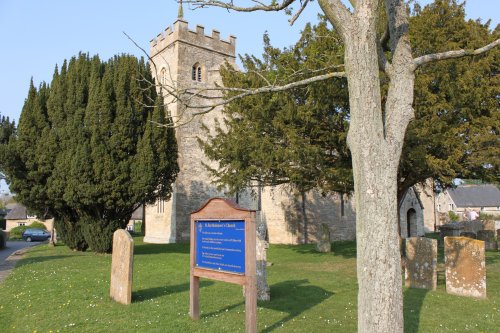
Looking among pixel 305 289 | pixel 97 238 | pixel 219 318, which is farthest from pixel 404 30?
pixel 97 238

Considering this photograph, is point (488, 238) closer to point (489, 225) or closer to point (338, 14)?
point (489, 225)

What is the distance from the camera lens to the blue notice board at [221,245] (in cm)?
601

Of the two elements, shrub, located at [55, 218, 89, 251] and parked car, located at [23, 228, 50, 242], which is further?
parked car, located at [23, 228, 50, 242]

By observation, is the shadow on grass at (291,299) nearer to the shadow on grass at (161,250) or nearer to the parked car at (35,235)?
the shadow on grass at (161,250)

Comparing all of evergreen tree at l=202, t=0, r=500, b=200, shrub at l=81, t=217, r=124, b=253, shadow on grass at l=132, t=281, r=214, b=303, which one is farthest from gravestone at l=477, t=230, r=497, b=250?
shrub at l=81, t=217, r=124, b=253

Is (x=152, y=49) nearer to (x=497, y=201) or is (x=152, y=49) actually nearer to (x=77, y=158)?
(x=77, y=158)

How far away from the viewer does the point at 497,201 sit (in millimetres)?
56844

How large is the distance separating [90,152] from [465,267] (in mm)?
13563

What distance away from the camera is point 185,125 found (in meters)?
25.7

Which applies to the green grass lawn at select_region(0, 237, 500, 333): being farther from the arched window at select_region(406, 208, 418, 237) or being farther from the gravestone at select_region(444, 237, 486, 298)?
the arched window at select_region(406, 208, 418, 237)

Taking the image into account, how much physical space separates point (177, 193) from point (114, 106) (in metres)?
9.01

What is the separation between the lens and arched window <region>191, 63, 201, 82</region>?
2794cm

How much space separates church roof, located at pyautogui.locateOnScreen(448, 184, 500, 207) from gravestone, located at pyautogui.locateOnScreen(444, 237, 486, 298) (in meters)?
53.7

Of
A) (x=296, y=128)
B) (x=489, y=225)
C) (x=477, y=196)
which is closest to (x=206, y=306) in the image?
(x=296, y=128)
